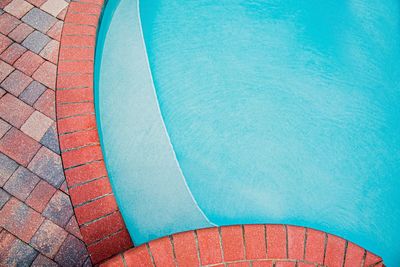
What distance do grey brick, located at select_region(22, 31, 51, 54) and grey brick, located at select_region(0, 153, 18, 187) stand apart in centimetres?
88

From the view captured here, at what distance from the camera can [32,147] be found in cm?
194

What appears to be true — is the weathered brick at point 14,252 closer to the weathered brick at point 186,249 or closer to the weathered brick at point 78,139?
the weathered brick at point 78,139

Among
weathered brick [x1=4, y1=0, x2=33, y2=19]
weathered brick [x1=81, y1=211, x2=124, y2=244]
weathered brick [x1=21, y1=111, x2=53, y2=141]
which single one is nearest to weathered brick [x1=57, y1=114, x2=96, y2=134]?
weathered brick [x1=21, y1=111, x2=53, y2=141]

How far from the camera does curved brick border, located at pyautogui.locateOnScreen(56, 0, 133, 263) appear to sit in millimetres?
1688

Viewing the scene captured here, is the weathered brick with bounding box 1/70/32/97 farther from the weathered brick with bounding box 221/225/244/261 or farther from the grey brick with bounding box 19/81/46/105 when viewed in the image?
the weathered brick with bounding box 221/225/244/261

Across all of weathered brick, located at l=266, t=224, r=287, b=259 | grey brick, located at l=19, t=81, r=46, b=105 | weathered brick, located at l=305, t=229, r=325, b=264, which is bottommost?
weathered brick, located at l=305, t=229, r=325, b=264

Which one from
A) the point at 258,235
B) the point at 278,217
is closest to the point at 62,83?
the point at 258,235

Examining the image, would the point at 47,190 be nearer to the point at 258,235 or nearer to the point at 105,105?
the point at 105,105

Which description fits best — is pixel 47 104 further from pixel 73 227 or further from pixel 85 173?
pixel 73 227

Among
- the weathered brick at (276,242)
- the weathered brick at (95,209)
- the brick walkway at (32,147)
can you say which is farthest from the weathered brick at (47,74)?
the weathered brick at (276,242)

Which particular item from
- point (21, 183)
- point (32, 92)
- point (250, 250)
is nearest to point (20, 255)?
point (21, 183)

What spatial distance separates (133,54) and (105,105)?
0.57 m

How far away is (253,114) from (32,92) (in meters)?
1.78

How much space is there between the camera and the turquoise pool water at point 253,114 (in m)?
2.11
